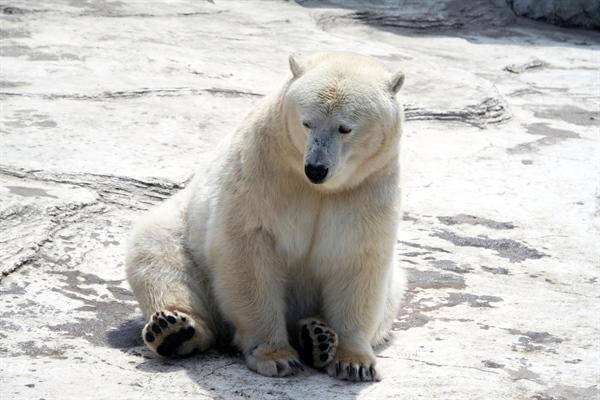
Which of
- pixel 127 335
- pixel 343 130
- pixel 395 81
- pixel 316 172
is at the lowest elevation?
pixel 127 335

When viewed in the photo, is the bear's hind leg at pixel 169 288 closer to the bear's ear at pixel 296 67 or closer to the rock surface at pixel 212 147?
the rock surface at pixel 212 147

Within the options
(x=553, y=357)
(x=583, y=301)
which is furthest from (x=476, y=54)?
(x=553, y=357)

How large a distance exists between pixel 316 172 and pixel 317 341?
65 centimetres

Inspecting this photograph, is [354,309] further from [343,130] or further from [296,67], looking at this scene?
[296,67]

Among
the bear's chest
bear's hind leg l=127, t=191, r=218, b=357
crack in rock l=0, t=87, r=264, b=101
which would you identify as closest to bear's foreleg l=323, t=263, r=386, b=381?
the bear's chest

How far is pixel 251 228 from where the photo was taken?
10.8 feet

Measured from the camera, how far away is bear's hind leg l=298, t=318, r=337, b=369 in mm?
3307

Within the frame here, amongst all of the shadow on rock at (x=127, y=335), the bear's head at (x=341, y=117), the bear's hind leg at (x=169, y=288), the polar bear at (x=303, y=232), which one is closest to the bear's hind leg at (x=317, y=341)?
the polar bear at (x=303, y=232)

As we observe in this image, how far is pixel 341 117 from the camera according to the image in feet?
10.3

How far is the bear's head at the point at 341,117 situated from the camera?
122 inches

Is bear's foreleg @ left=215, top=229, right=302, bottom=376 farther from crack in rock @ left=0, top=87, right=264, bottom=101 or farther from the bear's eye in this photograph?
→ crack in rock @ left=0, top=87, right=264, bottom=101

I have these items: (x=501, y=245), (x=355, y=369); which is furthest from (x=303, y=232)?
(x=501, y=245)

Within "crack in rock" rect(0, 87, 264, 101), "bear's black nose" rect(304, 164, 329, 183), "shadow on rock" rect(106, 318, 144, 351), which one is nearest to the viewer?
"bear's black nose" rect(304, 164, 329, 183)

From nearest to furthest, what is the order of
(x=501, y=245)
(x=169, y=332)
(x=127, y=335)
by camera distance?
(x=169, y=332)
(x=127, y=335)
(x=501, y=245)
